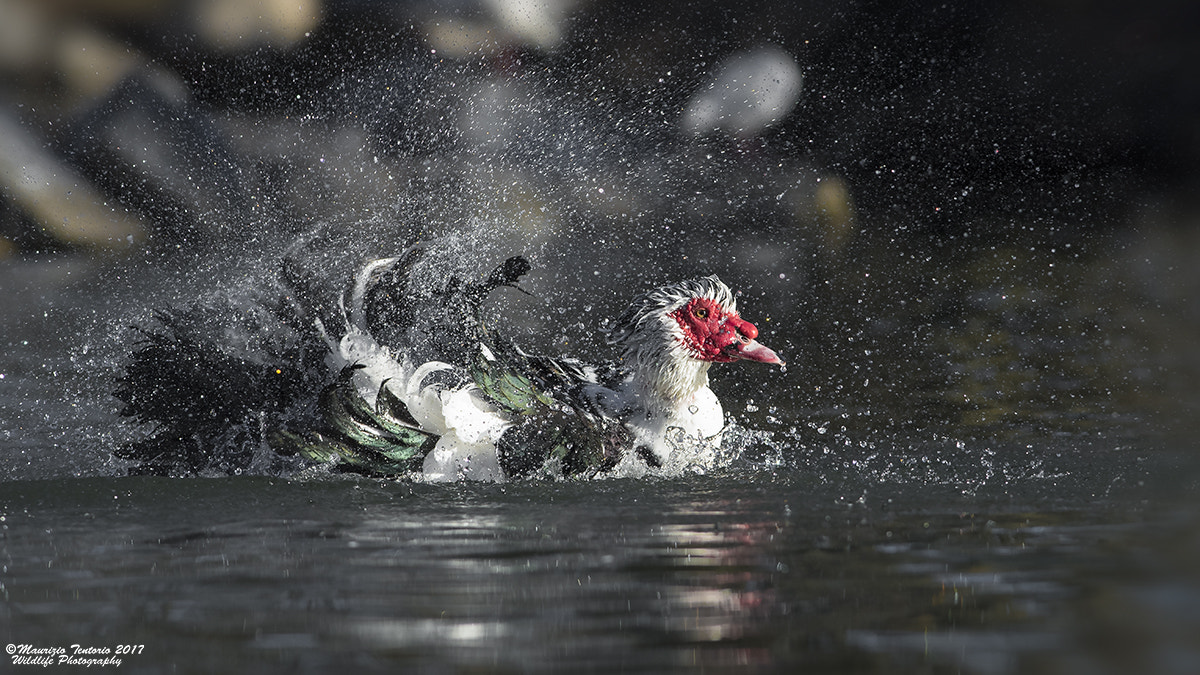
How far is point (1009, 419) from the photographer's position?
20.6 ft

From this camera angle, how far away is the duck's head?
520cm

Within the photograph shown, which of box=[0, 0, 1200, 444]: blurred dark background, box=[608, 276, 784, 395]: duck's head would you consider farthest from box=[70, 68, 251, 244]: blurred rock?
box=[608, 276, 784, 395]: duck's head

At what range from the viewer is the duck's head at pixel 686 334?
5199 mm

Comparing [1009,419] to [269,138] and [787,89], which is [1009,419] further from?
[269,138]

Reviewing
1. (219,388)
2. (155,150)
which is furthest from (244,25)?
(219,388)

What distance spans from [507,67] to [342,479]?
6.09 meters

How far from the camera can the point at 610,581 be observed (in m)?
2.76

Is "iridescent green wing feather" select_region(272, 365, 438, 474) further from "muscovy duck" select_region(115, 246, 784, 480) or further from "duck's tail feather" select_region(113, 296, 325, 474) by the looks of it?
"duck's tail feather" select_region(113, 296, 325, 474)

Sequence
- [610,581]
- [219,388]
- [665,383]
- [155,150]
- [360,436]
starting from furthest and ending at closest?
[155,150] < [665,383] < [219,388] < [360,436] < [610,581]

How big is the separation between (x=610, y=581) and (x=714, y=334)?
2611mm

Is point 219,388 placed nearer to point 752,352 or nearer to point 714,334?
point 714,334

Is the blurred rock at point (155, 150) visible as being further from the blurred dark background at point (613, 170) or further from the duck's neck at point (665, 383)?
the duck's neck at point (665, 383)

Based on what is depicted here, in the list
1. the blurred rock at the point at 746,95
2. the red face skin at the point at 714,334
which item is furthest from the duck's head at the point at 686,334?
the blurred rock at the point at 746,95

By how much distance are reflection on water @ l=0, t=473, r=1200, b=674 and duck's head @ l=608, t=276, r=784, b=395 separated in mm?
985
